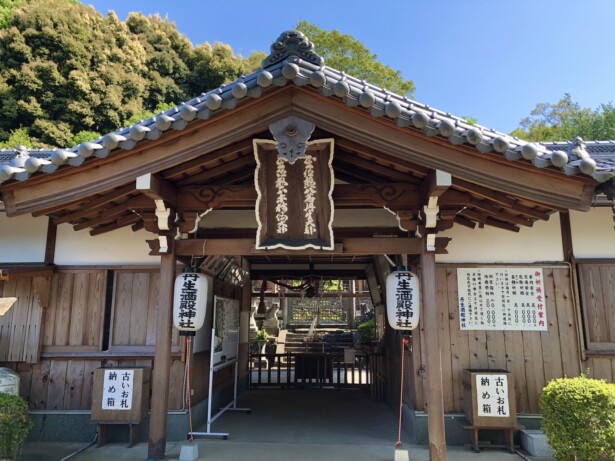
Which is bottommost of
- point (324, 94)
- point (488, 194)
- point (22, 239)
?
point (22, 239)

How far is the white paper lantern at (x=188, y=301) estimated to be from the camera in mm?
5812

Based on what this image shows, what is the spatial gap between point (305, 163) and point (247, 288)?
24.7 ft

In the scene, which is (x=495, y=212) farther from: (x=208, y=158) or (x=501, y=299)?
(x=208, y=158)

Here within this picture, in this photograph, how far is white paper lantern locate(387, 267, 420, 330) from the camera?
5.64m

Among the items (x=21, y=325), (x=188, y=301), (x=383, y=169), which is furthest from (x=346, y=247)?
(x=21, y=325)

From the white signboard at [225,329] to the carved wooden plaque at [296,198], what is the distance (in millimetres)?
3073

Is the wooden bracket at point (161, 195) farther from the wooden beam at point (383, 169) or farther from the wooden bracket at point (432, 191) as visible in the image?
the wooden bracket at point (432, 191)

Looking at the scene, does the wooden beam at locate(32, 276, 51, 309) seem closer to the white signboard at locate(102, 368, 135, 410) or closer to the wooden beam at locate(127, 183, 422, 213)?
the white signboard at locate(102, 368, 135, 410)

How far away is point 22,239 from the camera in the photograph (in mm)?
7516

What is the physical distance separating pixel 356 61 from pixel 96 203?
26465 mm

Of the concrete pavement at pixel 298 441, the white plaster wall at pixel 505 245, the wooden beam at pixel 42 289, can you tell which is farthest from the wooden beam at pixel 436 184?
the wooden beam at pixel 42 289

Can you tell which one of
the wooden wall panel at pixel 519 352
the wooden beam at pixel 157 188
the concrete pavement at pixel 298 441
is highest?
the wooden beam at pixel 157 188

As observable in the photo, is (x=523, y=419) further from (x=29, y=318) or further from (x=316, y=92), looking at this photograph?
(x=29, y=318)

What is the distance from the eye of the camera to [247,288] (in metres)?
12.2
